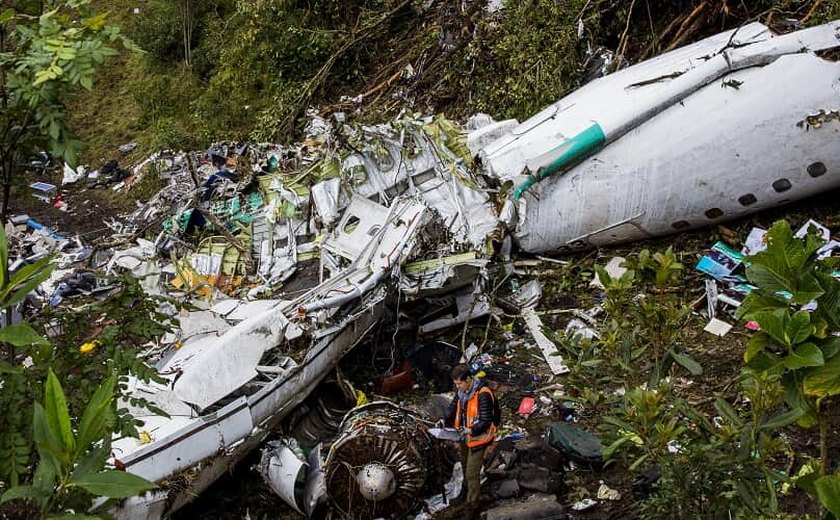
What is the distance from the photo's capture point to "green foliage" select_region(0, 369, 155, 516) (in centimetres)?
174

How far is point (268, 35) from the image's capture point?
12312mm

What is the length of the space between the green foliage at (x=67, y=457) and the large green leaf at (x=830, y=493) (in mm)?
1411

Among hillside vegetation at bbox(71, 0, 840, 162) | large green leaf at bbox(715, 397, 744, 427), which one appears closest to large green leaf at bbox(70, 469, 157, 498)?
large green leaf at bbox(715, 397, 744, 427)

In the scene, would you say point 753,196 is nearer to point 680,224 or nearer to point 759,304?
point 680,224

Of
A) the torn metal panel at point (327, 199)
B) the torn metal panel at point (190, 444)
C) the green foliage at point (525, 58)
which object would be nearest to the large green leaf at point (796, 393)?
the torn metal panel at point (190, 444)

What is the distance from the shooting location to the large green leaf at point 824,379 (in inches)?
85.7

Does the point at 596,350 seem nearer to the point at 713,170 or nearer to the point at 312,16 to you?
the point at 713,170

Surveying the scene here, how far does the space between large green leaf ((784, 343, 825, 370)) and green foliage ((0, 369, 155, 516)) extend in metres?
1.67

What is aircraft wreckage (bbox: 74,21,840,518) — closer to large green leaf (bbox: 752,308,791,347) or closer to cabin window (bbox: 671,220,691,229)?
cabin window (bbox: 671,220,691,229)

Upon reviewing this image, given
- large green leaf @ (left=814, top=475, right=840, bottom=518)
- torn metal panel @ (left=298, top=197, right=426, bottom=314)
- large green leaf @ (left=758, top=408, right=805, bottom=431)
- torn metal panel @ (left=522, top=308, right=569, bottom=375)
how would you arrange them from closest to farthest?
large green leaf @ (left=814, top=475, right=840, bottom=518) → large green leaf @ (left=758, top=408, right=805, bottom=431) → torn metal panel @ (left=298, top=197, right=426, bottom=314) → torn metal panel @ (left=522, top=308, right=569, bottom=375)

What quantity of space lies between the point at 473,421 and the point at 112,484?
3213 mm

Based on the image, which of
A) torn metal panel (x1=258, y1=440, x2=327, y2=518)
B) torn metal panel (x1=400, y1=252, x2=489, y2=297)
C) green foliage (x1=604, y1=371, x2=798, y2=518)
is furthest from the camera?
torn metal panel (x1=400, y1=252, x2=489, y2=297)

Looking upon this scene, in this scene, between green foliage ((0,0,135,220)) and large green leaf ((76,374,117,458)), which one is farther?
A: green foliage ((0,0,135,220))

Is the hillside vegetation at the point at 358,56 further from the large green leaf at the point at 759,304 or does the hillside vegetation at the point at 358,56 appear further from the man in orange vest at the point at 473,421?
the large green leaf at the point at 759,304
